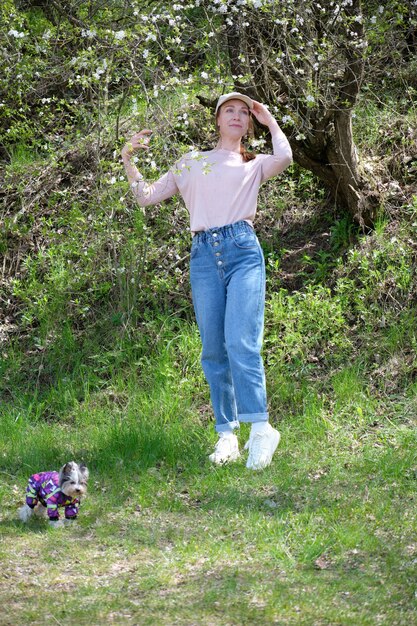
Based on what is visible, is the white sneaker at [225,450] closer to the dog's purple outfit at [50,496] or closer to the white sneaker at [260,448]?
the white sneaker at [260,448]

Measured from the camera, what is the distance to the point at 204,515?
17.1ft

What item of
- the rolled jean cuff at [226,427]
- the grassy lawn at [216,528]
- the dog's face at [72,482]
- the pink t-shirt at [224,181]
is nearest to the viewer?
the grassy lawn at [216,528]

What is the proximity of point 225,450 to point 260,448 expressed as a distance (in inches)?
10.5

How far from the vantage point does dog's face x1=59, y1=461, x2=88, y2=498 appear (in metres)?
→ 4.91

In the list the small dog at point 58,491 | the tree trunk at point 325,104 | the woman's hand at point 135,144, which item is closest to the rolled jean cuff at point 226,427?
the small dog at point 58,491

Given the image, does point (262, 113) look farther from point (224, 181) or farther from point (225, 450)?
point (225, 450)

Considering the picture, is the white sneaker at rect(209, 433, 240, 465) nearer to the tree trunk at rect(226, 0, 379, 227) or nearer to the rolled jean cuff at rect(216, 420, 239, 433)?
the rolled jean cuff at rect(216, 420, 239, 433)

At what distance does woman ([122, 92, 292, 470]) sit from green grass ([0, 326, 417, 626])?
12.4 inches

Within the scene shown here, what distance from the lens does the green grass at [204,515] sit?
13.6ft

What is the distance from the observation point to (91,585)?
439 centimetres

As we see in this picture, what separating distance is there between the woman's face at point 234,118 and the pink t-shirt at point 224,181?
0.13 metres

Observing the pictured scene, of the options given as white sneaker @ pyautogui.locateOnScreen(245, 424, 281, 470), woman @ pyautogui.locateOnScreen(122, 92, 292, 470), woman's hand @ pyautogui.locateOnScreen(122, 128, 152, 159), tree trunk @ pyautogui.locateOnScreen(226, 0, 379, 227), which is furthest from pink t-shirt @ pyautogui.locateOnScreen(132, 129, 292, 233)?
white sneaker @ pyautogui.locateOnScreen(245, 424, 281, 470)

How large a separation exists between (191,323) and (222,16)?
2294 millimetres

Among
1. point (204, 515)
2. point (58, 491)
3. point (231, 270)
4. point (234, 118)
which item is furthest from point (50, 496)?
point (234, 118)
